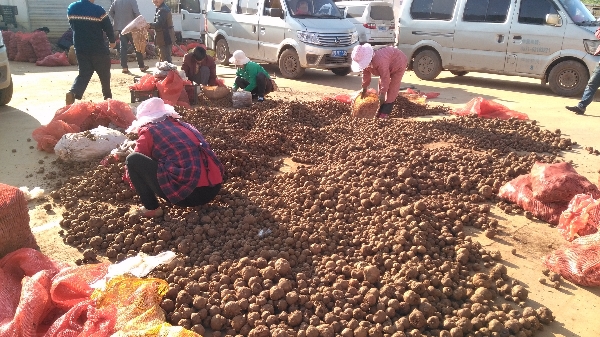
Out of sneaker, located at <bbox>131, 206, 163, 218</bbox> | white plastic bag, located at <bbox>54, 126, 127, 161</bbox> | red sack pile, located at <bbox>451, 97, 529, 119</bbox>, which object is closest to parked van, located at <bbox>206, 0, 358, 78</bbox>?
red sack pile, located at <bbox>451, 97, 529, 119</bbox>

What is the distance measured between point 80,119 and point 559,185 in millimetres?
5708

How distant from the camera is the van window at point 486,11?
35.4ft

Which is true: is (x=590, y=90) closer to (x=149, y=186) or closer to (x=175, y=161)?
(x=175, y=161)

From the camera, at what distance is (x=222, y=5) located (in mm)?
13398

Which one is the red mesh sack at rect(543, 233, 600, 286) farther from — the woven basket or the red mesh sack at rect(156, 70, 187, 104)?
the woven basket

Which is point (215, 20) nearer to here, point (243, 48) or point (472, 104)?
point (243, 48)

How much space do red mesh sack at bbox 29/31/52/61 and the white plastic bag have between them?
10252 millimetres

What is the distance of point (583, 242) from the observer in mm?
3549

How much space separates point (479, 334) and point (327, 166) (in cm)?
275

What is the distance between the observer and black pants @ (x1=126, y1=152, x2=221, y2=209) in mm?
3990

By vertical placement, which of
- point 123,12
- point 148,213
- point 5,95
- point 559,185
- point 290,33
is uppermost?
point 123,12

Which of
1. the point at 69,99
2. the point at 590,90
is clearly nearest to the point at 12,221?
the point at 69,99

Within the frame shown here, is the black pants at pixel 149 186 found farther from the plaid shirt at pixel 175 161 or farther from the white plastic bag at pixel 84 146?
the white plastic bag at pixel 84 146

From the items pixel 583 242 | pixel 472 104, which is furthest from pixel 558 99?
pixel 583 242
